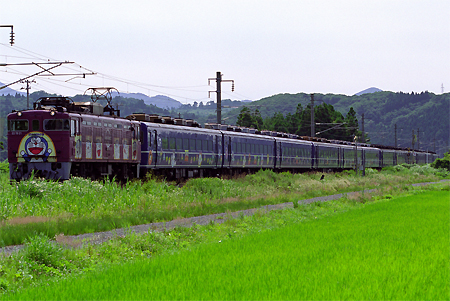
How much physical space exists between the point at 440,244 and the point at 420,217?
26.7 ft

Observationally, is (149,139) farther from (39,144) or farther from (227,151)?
(227,151)

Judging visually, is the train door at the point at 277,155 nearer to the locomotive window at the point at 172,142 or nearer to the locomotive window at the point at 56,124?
the locomotive window at the point at 172,142

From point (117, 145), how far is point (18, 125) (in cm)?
487

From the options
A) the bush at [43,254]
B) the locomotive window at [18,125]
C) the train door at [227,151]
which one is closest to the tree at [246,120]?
the train door at [227,151]

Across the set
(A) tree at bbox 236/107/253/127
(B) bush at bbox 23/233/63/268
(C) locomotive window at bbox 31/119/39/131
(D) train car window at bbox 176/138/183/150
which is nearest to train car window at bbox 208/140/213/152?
(D) train car window at bbox 176/138/183/150

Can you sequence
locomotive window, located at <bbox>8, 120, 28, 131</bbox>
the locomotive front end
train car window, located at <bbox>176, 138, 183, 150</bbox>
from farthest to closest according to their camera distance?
train car window, located at <bbox>176, 138, 183, 150</bbox>, locomotive window, located at <bbox>8, 120, 28, 131</bbox>, the locomotive front end

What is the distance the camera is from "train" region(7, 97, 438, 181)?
25094 mm

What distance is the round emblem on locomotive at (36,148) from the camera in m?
25.0

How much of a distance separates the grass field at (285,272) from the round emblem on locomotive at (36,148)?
12663 mm

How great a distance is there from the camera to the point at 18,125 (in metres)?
25.9

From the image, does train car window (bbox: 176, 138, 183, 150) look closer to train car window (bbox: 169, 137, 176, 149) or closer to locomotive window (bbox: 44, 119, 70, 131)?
train car window (bbox: 169, 137, 176, 149)

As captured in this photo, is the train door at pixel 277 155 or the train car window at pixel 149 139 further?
the train door at pixel 277 155

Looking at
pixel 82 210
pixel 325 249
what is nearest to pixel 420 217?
pixel 325 249

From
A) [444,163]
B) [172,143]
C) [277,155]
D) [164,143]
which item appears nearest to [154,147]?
[164,143]
